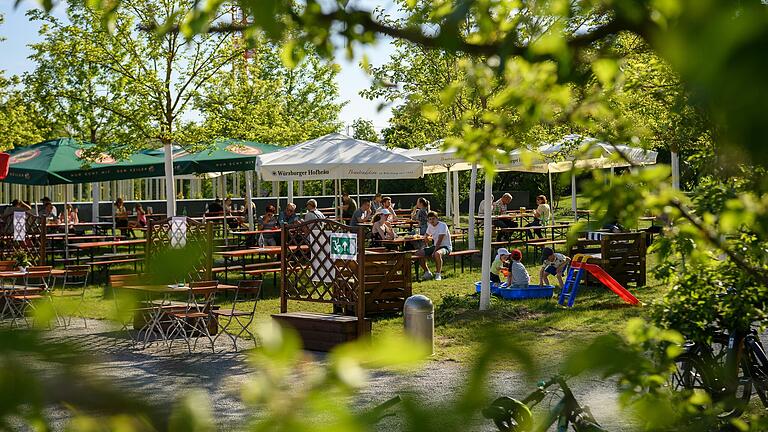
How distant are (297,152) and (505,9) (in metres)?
15.1

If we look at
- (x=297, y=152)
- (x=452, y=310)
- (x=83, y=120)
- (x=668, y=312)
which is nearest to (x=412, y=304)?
(x=452, y=310)

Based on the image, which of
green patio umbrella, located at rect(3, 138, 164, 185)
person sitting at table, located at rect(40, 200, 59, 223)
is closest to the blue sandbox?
green patio umbrella, located at rect(3, 138, 164, 185)

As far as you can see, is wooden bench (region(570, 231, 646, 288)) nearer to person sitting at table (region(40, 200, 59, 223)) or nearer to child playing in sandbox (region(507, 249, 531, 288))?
child playing in sandbox (region(507, 249, 531, 288))

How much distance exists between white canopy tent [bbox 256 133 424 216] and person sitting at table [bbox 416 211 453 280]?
98 centimetres

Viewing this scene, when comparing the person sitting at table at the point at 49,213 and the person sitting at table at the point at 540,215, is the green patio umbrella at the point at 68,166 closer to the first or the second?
the person sitting at table at the point at 49,213

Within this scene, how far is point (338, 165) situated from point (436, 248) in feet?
6.94

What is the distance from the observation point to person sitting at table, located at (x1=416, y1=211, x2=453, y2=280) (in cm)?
1675

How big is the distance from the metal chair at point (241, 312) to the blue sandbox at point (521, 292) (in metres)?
3.19

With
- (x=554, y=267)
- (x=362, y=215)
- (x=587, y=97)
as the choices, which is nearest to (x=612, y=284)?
(x=554, y=267)

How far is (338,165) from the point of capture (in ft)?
54.5

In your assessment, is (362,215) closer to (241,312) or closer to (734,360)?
(241,312)

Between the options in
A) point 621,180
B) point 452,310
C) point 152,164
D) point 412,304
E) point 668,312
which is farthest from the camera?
point 152,164

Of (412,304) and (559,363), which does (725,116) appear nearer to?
(559,363)

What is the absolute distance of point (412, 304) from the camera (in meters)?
10.0
